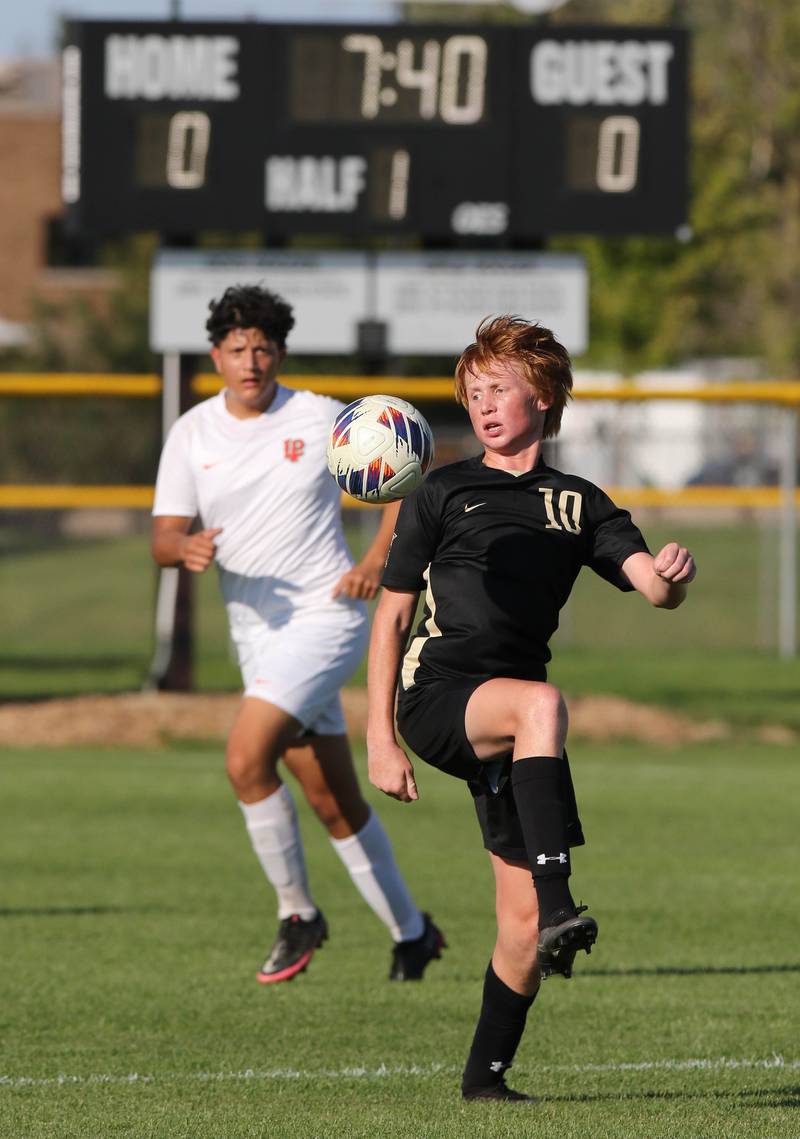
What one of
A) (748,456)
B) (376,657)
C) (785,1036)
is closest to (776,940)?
(785,1036)

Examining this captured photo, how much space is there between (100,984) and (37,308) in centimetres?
3133

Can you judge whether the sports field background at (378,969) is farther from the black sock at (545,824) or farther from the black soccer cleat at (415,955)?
the black sock at (545,824)

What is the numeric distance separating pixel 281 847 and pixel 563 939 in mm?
2528

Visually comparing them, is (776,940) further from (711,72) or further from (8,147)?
(8,147)

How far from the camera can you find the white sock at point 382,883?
6918 mm

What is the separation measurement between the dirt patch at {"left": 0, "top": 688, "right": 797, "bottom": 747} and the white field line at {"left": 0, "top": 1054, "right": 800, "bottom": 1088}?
850 cm

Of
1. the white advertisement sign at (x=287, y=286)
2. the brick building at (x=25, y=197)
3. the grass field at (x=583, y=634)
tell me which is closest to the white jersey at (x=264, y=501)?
the grass field at (x=583, y=634)

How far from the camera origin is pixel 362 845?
7000 millimetres

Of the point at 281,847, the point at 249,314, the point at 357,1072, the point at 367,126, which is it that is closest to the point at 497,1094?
the point at 357,1072

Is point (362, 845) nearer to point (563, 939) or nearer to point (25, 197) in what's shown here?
point (563, 939)

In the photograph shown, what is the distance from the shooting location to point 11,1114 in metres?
4.92

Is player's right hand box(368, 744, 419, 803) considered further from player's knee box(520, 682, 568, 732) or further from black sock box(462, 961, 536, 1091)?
black sock box(462, 961, 536, 1091)

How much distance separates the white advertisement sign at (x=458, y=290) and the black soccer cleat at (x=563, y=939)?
12.5 meters

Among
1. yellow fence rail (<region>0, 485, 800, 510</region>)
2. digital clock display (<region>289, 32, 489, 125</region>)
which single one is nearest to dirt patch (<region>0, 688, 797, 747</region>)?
yellow fence rail (<region>0, 485, 800, 510</region>)
